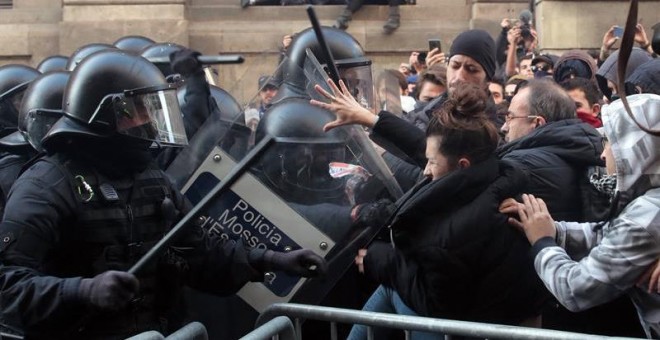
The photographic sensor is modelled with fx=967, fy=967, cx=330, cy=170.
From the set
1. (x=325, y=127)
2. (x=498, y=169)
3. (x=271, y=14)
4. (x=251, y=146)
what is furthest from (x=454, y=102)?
(x=271, y=14)

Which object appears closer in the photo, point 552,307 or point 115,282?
point 115,282

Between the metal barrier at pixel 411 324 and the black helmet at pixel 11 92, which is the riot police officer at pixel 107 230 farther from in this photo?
the black helmet at pixel 11 92

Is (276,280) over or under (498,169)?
under

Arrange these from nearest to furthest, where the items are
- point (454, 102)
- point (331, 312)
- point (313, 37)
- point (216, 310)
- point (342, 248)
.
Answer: point (331, 312)
point (454, 102)
point (342, 248)
point (216, 310)
point (313, 37)

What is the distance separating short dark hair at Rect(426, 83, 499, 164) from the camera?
128 inches

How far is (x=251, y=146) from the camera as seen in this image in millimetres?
3645

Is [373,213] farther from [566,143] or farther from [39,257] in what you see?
[39,257]

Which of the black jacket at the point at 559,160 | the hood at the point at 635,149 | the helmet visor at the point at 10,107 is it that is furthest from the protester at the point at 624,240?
the helmet visor at the point at 10,107

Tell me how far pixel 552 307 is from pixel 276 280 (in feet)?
3.40

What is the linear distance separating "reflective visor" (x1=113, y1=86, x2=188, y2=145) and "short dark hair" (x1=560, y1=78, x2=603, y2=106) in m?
2.16

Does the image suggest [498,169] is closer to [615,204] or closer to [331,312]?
[615,204]

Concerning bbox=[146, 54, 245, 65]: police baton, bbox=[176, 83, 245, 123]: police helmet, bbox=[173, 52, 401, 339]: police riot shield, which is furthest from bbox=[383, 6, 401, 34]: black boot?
bbox=[173, 52, 401, 339]: police riot shield

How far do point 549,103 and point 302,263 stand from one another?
1.24 meters

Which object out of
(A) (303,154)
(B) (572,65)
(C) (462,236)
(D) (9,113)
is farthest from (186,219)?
(B) (572,65)
